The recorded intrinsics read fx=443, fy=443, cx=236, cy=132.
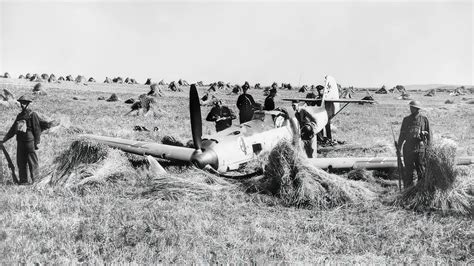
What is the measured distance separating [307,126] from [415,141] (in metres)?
3.90

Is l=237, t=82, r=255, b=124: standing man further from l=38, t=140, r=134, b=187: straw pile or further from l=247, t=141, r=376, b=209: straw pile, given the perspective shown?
l=247, t=141, r=376, b=209: straw pile

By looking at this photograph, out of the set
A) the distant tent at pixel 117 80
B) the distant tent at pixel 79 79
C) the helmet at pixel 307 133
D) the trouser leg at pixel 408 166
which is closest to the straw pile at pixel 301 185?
the trouser leg at pixel 408 166

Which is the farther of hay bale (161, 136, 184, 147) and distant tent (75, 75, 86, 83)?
distant tent (75, 75, 86, 83)

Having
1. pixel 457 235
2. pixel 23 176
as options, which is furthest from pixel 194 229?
pixel 23 176

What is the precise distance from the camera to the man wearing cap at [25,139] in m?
9.15

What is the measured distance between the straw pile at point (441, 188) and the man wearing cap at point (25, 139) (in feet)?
23.8

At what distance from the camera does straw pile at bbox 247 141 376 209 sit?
782 centimetres

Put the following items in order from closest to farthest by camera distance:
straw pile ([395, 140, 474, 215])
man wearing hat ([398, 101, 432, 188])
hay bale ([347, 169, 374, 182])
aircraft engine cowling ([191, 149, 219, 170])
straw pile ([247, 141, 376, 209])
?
straw pile ([395, 140, 474, 215]), straw pile ([247, 141, 376, 209]), man wearing hat ([398, 101, 432, 188]), aircraft engine cowling ([191, 149, 219, 170]), hay bale ([347, 169, 374, 182])

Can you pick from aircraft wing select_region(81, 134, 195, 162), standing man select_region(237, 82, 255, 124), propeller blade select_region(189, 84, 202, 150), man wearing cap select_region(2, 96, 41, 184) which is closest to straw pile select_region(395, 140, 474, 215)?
propeller blade select_region(189, 84, 202, 150)

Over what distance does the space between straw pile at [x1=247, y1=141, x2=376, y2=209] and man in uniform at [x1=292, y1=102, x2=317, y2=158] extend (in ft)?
13.0

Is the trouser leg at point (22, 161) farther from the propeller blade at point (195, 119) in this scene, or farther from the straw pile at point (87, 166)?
the propeller blade at point (195, 119)

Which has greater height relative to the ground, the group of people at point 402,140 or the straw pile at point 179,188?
the group of people at point 402,140

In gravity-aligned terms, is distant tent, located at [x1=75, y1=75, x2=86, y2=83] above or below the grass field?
above

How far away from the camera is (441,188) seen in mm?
7484
